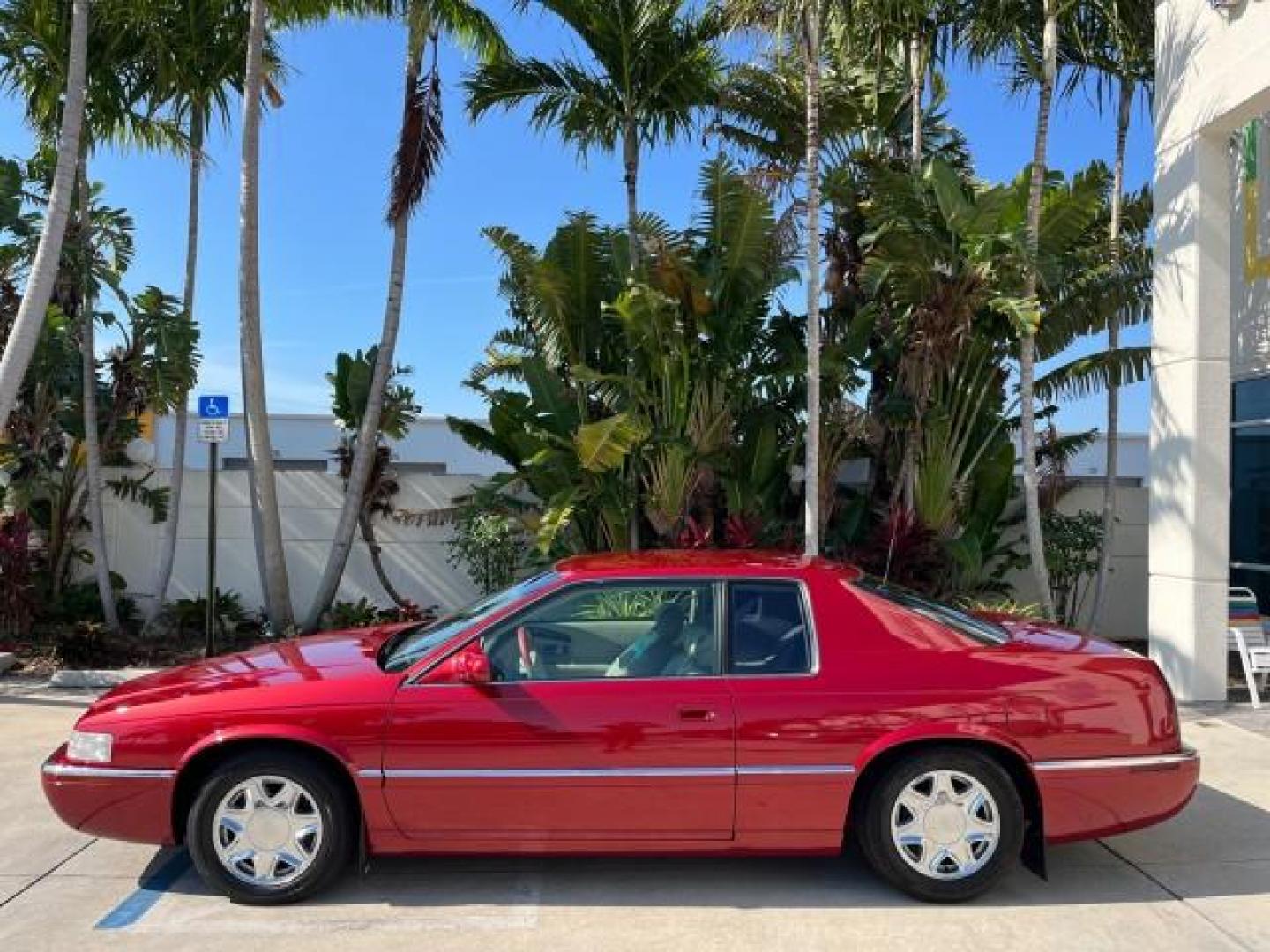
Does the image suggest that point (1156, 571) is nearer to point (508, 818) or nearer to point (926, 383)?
point (926, 383)

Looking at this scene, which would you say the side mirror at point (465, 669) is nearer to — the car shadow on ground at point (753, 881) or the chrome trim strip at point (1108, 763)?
the car shadow on ground at point (753, 881)

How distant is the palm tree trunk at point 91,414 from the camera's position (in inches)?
424

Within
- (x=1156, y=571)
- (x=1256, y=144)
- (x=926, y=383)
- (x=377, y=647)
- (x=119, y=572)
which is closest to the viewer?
(x=377, y=647)

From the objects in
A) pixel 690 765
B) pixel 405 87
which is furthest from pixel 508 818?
pixel 405 87

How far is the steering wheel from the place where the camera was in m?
4.56

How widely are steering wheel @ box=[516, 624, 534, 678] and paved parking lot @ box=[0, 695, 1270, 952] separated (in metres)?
0.99

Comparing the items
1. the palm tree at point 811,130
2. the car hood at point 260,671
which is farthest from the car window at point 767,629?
the palm tree at point 811,130

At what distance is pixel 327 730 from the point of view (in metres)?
4.39

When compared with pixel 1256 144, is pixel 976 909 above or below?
below

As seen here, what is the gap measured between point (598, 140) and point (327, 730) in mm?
9569

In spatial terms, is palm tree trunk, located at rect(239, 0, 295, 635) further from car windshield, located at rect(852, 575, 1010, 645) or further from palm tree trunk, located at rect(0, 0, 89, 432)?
car windshield, located at rect(852, 575, 1010, 645)

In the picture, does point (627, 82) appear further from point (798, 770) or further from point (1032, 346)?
point (798, 770)

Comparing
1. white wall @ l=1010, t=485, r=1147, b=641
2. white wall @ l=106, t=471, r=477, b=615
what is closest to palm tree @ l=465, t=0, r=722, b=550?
white wall @ l=106, t=471, r=477, b=615

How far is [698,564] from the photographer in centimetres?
489
